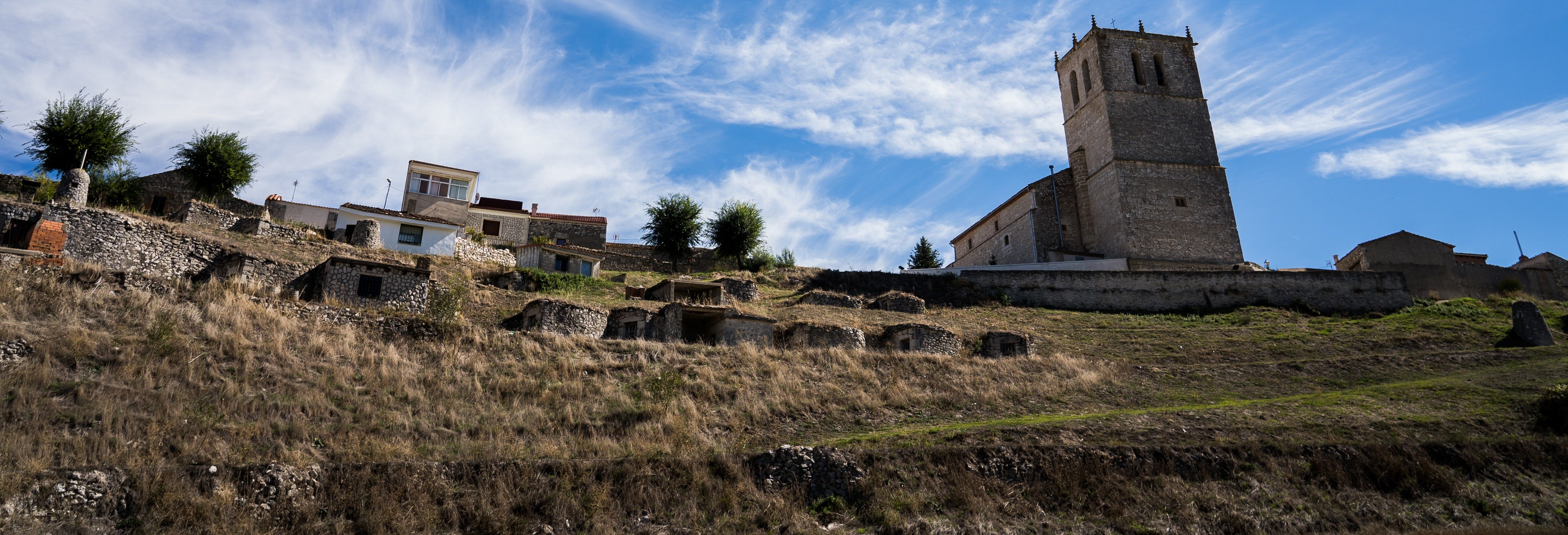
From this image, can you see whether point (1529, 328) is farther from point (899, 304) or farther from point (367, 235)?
point (367, 235)

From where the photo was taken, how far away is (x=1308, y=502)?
41.3 ft

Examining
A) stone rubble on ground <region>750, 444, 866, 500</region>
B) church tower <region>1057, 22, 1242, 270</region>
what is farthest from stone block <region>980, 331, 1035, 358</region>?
church tower <region>1057, 22, 1242, 270</region>

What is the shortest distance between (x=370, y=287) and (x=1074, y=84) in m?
39.0

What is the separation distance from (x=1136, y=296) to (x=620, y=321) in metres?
22.7

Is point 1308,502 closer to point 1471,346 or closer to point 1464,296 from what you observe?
point 1471,346

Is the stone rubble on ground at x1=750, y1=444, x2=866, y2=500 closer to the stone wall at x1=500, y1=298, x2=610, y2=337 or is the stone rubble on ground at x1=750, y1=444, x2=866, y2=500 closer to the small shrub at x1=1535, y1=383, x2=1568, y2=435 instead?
the stone wall at x1=500, y1=298, x2=610, y2=337

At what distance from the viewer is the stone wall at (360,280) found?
2111 cm

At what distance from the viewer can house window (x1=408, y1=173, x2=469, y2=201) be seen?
36.9m

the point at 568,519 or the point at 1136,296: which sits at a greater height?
the point at 1136,296

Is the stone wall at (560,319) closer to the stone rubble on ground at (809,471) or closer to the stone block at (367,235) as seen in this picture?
the stone rubble on ground at (809,471)

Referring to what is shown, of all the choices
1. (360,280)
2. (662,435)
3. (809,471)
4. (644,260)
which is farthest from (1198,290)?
(360,280)

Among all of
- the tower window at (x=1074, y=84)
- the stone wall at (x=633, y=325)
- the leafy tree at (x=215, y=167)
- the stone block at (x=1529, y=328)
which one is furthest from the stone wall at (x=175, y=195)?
the stone block at (x=1529, y=328)

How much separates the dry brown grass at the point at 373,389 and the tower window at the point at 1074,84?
3010 centimetres

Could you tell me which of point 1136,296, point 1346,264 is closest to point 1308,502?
point 1136,296
